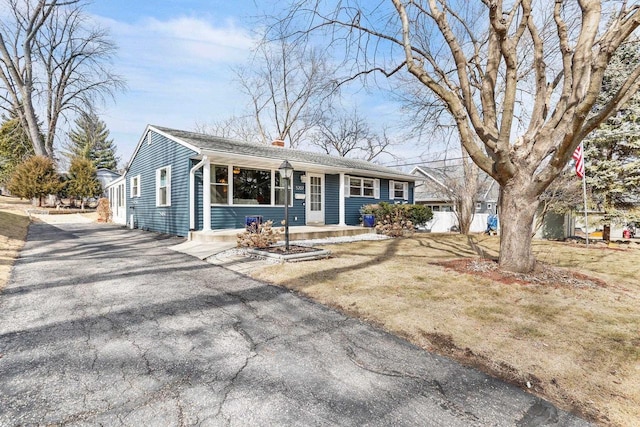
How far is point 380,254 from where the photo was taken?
8078 millimetres

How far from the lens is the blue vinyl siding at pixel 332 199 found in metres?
13.8

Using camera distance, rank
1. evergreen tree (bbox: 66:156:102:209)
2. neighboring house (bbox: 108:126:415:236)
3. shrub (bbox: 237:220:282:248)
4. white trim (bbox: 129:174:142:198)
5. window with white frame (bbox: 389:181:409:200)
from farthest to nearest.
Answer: evergreen tree (bbox: 66:156:102:209) < window with white frame (bbox: 389:181:409:200) < white trim (bbox: 129:174:142:198) < neighboring house (bbox: 108:126:415:236) < shrub (bbox: 237:220:282:248)

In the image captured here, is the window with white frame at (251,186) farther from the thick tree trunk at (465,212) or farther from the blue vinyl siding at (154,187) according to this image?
the thick tree trunk at (465,212)

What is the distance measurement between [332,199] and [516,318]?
10687 millimetres

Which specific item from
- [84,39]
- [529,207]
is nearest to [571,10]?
[529,207]

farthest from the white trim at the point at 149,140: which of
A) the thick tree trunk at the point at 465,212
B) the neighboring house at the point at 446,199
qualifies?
the neighboring house at the point at 446,199


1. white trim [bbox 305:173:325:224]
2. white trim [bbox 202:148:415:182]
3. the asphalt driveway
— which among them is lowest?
the asphalt driveway

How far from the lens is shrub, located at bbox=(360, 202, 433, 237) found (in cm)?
1288

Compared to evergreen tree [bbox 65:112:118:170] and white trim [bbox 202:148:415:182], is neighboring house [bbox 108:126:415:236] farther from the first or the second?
evergreen tree [bbox 65:112:118:170]

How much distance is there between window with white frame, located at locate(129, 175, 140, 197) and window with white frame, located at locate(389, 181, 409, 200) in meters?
12.4

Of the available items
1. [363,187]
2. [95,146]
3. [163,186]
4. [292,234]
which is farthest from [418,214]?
[95,146]

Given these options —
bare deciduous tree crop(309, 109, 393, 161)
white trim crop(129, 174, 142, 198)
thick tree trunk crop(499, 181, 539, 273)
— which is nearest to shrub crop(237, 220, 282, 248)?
thick tree trunk crop(499, 181, 539, 273)

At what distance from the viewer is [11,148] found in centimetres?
3088

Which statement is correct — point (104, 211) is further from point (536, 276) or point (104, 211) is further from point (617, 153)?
point (617, 153)
